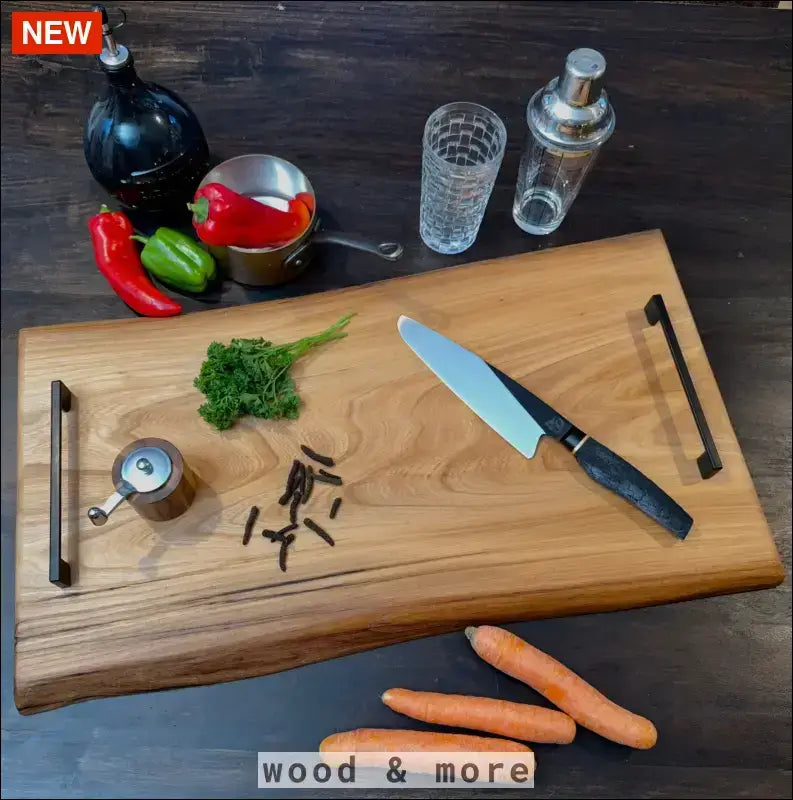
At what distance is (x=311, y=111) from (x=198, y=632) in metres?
0.85

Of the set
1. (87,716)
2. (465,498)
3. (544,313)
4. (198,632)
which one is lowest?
(87,716)

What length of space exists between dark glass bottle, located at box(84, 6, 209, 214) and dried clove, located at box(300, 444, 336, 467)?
448mm

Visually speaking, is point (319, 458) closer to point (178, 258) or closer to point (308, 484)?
point (308, 484)

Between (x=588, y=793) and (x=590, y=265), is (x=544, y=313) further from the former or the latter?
(x=588, y=793)

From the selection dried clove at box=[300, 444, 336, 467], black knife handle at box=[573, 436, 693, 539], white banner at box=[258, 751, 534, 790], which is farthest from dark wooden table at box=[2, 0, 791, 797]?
dried clove at box=[300, 444, 336, 467]

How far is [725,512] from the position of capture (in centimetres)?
91

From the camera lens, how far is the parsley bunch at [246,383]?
91 centimetres

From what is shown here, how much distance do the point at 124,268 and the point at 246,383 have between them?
29cm

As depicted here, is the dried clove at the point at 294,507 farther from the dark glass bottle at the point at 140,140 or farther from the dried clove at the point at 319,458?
the dark glass bottle at the point at 140,140

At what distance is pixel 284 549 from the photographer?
2.87 ft

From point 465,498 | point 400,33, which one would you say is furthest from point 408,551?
point 400,33

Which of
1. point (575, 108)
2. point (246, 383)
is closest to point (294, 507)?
point (246, 383)

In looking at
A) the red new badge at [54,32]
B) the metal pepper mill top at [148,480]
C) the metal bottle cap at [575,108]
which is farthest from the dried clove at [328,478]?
the red new badge at [54,32]

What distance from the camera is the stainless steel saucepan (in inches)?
39.6
